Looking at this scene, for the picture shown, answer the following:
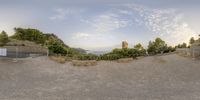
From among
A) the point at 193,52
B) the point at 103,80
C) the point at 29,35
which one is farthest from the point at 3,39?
the point at 193,52

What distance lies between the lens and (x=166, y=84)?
17000 millimetres

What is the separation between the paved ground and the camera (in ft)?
49.2

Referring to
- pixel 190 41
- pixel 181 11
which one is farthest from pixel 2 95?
pixel 190 41

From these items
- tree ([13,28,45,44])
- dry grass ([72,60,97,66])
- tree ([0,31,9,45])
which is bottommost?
dry grass ([72,60,97,66])

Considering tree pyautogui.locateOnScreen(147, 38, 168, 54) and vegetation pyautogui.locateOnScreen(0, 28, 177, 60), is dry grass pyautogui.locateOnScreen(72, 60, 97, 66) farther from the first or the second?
tree pyautogui.locateOnScreen(147, 38, 168, 54)

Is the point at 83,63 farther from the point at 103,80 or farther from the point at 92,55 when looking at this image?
the point at 103,80

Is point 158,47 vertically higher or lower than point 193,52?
higher

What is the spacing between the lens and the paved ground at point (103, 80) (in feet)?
49.2

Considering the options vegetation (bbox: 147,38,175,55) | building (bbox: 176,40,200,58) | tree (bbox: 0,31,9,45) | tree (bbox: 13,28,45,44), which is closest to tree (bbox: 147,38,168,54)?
vegetation (bbox: 147,38,175,55)

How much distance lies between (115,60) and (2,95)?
11221 millimetres

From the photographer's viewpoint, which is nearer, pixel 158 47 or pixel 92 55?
pixel 92 55

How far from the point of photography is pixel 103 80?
59.4 feet

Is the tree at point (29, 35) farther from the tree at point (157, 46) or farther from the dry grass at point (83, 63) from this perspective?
the tree at point (157, 46)

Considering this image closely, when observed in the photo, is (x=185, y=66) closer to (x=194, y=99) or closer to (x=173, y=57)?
A: (x=173, y=57)
